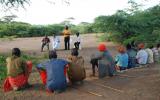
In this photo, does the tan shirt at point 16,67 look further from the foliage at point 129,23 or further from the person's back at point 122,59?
the foliage at point 129,23

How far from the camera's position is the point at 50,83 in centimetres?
1030

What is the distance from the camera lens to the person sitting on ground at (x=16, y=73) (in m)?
10.7

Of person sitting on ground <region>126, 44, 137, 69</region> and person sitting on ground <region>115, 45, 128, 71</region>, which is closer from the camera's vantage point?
person sitting on ground <region>115, 45, 128, 71</region>

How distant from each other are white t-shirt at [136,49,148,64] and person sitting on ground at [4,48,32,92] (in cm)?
561

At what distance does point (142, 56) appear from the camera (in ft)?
50.3

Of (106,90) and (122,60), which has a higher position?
(122,60)

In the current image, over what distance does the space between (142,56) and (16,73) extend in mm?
6148

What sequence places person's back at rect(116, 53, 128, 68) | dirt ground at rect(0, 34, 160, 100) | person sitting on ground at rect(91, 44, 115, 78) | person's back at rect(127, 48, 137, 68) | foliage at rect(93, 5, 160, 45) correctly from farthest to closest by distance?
foliage at rect(93, 5, 160, 45), person's back at rect(127, 48, 137, 68), person's back at rect(116, 53, 128, 68), person sitting on ground at rect(91, 44, 115, 78), dirt ground at rect(0, 34, 160, 100)

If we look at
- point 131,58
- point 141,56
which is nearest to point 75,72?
point 131,58

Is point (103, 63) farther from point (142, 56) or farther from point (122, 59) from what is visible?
point (142, 56)

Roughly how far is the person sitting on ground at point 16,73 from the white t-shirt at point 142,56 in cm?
561

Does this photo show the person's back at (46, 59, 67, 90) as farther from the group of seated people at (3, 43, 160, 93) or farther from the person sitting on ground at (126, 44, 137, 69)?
the person sitting on ground at (126, 44, 137, 69)

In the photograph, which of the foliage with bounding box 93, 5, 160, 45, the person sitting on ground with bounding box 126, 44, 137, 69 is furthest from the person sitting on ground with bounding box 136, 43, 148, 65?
the foliage with bounding box 93, 5, 160, 45

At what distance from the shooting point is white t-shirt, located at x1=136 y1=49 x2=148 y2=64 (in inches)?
599
